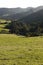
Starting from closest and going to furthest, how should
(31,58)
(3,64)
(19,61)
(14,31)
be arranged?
(3,64) → (19,61) → (31,58) → (14,31)

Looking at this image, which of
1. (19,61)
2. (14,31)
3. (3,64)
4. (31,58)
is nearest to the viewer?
(3,64)

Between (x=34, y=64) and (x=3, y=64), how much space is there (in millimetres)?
3649

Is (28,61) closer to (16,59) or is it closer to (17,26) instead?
(16,59)

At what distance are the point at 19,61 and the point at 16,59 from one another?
47.9 inches

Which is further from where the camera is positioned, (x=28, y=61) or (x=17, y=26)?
(x=17, y=26)

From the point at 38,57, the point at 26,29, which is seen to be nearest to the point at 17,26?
the point at 26,29

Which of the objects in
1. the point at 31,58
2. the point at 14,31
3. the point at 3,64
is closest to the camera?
the point at 3,64

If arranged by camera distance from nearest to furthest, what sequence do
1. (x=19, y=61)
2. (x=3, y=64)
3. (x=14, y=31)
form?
(x=3, y=64) < (x=19, y=61) < (x=14, y=31)

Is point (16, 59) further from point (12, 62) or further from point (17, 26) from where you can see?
point (17, 26)

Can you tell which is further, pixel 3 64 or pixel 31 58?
pixel 31 58

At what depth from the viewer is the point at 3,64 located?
23031mm

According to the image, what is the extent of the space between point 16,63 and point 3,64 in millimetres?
1647

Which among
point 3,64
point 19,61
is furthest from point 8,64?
point 19,61

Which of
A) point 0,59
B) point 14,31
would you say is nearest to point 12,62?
point 0,59
